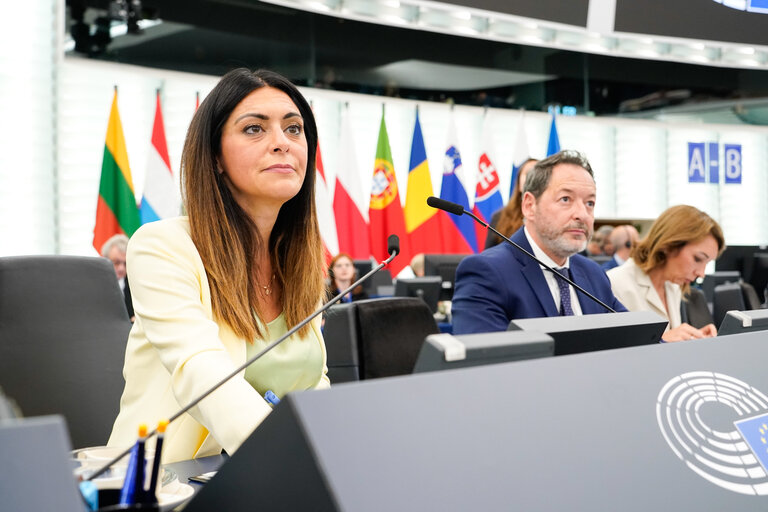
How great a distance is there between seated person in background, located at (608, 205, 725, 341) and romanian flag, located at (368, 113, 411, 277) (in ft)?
13.1

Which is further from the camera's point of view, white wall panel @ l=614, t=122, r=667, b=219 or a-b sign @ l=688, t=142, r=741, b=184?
a-b sign @ l=688, t=142, r=741, b=184

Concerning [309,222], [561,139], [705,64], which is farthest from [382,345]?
[705,64]

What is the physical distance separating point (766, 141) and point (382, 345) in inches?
380

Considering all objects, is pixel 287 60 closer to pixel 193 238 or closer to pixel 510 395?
pixel 193 238

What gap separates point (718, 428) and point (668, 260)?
2255 mm

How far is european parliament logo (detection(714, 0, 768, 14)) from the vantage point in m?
7.98

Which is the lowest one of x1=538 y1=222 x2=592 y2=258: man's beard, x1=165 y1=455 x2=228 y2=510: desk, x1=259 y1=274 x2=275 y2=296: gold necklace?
x1=165 y1=455 x2=228 y2=510: desk

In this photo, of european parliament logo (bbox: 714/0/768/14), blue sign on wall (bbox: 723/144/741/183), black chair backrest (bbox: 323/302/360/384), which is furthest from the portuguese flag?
blue sign on wall (bbox: 723/144/741/183)

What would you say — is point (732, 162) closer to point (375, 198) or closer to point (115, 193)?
point (375, 198)

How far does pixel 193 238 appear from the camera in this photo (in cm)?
149

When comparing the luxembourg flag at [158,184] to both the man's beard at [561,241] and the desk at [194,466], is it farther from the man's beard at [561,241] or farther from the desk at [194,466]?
the desk at [194,466]

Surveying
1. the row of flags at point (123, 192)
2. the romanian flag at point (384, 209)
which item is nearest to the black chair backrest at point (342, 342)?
the row of flags at point (123, 192)

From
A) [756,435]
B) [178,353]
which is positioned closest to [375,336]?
[178,353]

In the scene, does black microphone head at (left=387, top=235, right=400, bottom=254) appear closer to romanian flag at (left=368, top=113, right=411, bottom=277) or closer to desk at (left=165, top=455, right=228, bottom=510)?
desk at (left=165, top=455, right=228, bottom=510)
